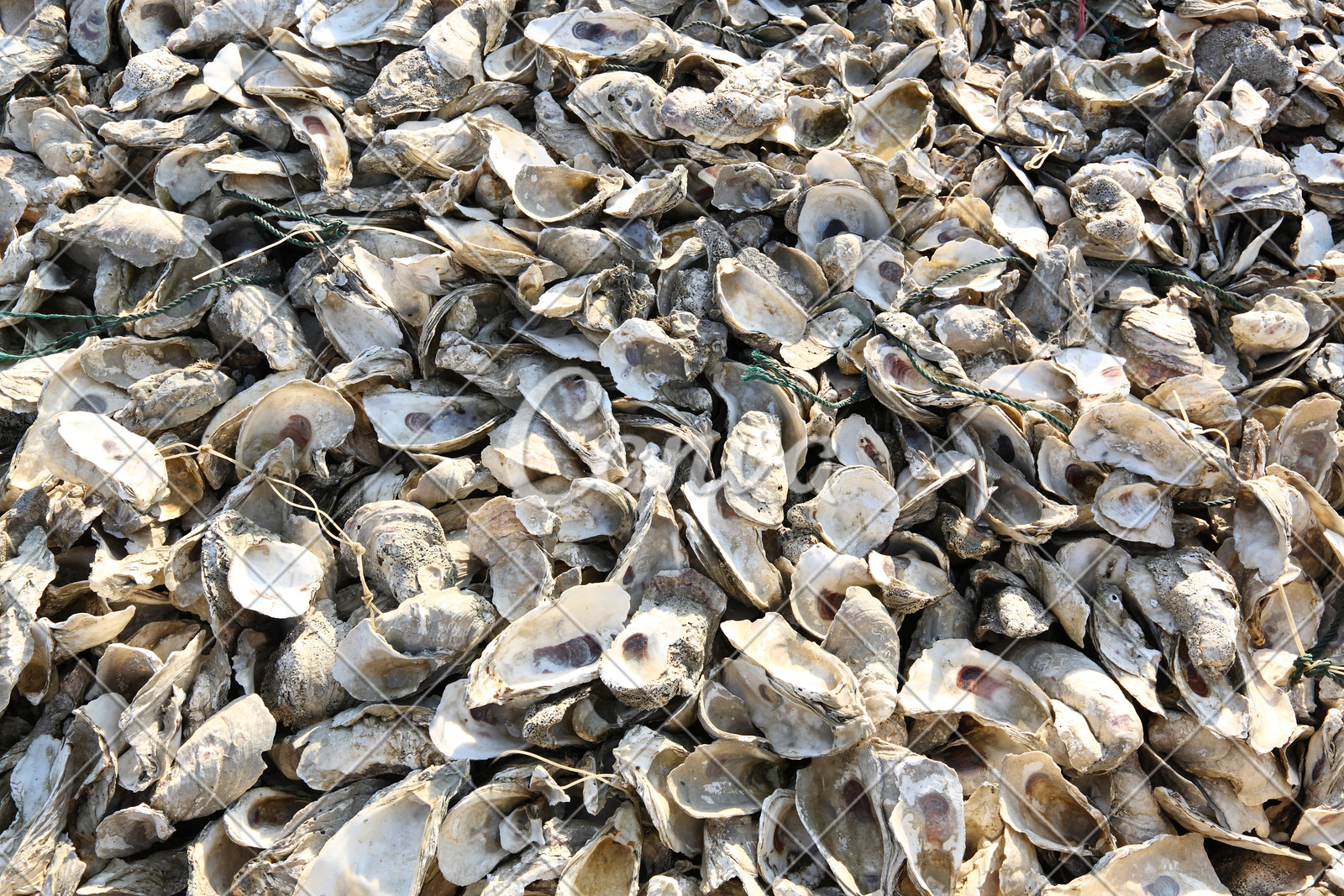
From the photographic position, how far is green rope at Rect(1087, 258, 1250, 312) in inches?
90.0

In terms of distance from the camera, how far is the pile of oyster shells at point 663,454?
5.33 feet

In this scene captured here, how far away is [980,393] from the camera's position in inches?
76.8

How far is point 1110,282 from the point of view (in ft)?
7.51

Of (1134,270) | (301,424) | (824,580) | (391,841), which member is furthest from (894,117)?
(391,841)

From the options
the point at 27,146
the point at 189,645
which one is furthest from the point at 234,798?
the point at 27,146

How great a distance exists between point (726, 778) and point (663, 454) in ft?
2.29

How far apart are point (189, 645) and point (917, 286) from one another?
1806 millimetres

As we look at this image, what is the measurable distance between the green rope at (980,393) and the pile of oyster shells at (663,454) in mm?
19

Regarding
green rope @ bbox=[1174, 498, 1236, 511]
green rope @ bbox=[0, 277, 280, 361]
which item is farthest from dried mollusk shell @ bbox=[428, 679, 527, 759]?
green rope @ bbox=[1174, 498, 1236, 511]

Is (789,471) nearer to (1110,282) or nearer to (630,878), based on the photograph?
(630,878)

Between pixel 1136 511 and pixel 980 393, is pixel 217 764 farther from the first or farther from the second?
pixel 1136 511

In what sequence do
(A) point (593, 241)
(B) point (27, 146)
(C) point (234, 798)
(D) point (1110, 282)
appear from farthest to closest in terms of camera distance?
(B) point (27, 146) → (D) point (1110, 282) → (A) point (593, 241) → (C) point (234, 798)

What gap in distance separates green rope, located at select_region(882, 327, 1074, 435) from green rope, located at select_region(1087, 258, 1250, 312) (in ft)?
1.93

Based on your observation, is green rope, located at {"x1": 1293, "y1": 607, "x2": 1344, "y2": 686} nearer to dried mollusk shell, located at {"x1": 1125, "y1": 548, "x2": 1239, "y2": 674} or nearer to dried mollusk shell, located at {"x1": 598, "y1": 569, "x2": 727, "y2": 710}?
dried mollusk shell, located at {"x1": 1125, "y1": 548, "x2": 1239, "y2": 674}
